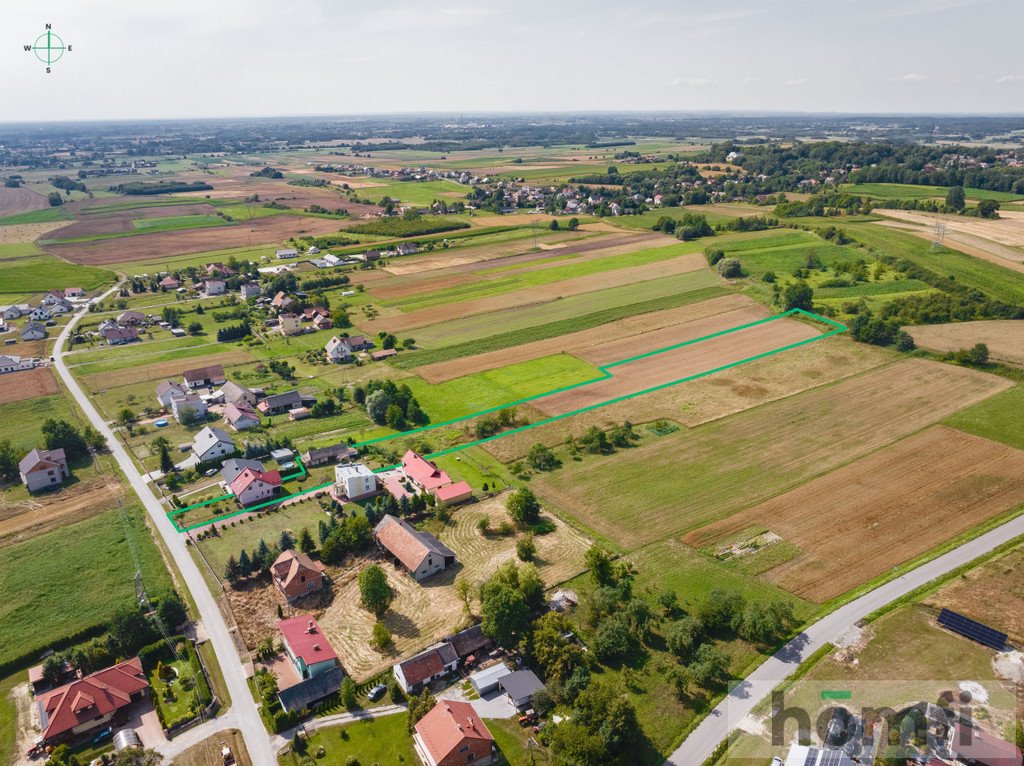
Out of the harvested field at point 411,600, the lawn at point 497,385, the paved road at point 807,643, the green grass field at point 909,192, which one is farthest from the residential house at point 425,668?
the green grass field at point 909,192

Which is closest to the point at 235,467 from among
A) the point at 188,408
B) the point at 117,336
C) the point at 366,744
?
the point at 188,408

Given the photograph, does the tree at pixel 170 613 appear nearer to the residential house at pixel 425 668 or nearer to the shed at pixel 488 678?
the residential house at pixel 425 668

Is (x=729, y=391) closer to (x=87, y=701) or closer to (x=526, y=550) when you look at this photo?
(x=526, y=550)

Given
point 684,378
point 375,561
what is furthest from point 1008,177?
point 375,561

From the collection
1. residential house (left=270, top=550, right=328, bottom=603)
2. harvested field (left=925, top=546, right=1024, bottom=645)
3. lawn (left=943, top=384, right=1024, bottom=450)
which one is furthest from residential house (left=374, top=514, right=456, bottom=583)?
lawn (left=943, top=384, right=1024, bottom=450)

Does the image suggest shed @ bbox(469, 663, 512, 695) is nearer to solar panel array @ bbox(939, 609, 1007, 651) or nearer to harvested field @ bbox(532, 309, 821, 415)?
solar panel array @ bbox(939, 609, 1007, 651)

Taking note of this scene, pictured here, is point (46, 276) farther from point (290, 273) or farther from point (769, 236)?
point (769, 236)
